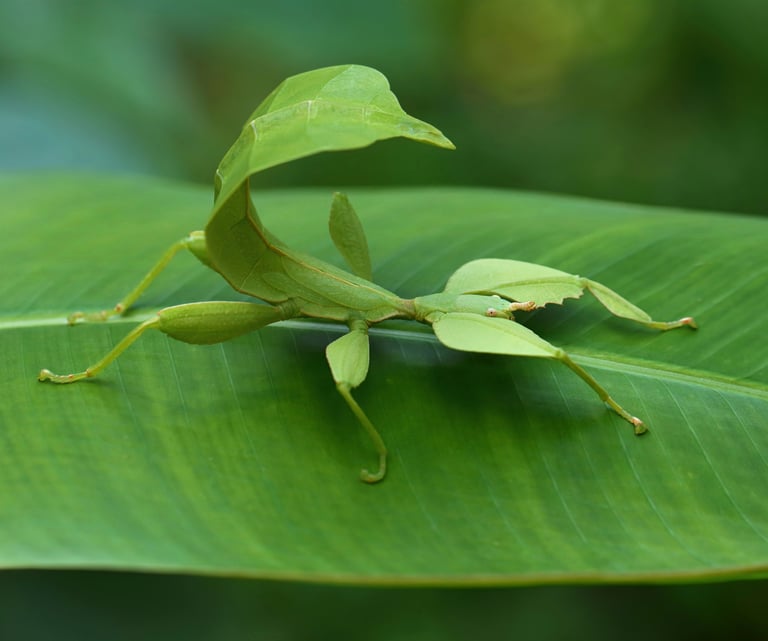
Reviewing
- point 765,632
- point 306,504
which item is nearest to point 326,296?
point 306,504

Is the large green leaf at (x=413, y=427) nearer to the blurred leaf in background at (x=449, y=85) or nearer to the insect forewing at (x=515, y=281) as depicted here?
the insect forewing at (x=515, y=281)

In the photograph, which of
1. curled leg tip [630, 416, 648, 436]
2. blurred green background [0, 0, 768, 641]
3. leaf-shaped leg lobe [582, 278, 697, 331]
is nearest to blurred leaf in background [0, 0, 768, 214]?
blurred green background [0, 0, 768, 641]

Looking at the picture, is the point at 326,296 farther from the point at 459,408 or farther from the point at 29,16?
the point at 29,16

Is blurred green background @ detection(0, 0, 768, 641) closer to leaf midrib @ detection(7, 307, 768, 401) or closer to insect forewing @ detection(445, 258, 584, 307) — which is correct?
leaf midrib @ detection(7, 307, 768, 401)

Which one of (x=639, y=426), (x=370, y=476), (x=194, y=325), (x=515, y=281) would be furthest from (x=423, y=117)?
(x=370, y=476)

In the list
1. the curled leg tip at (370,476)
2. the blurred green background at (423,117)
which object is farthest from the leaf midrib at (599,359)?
the blurred green background at (423,117)

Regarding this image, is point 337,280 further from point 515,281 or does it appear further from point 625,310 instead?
point 625,310
